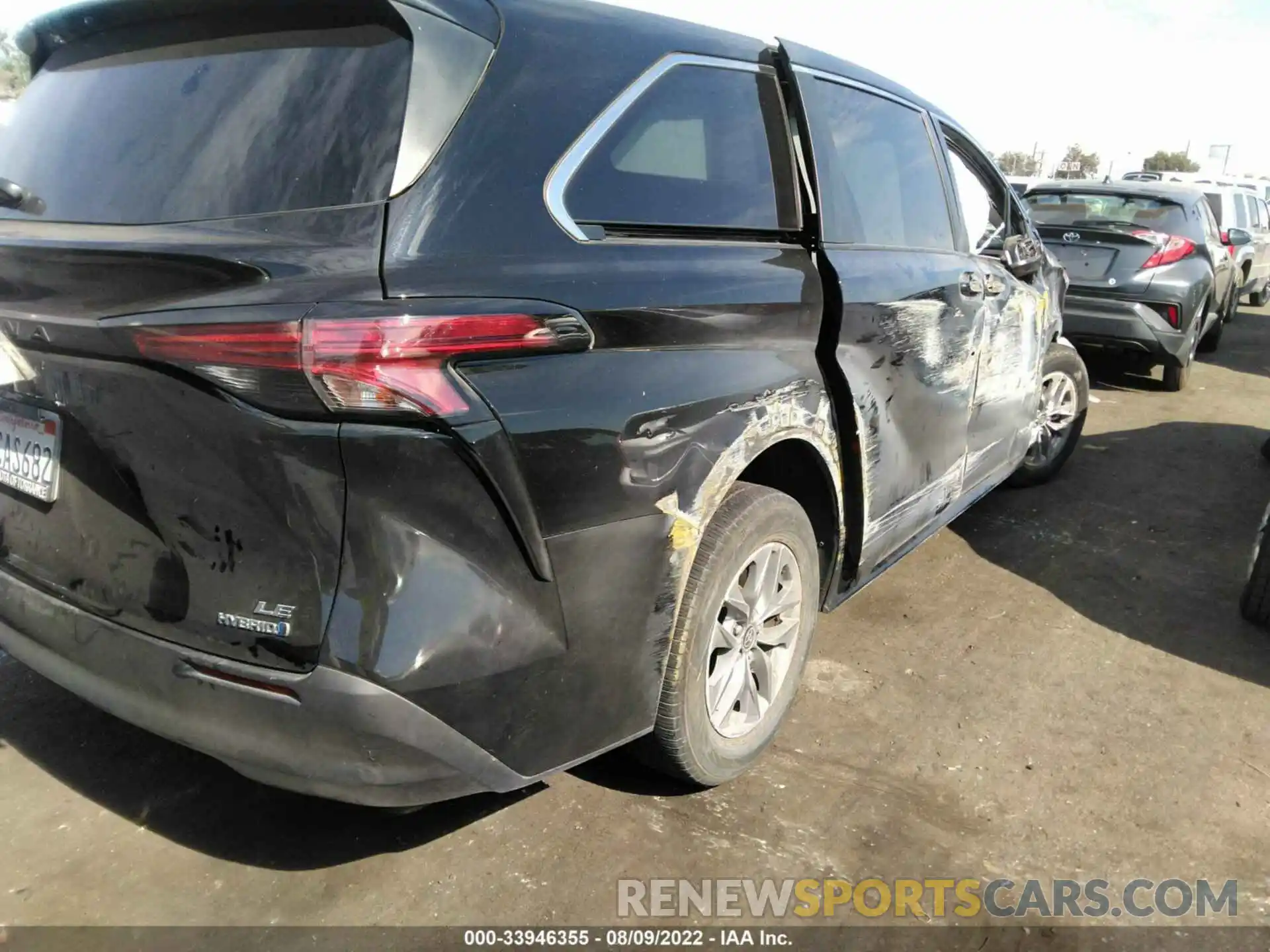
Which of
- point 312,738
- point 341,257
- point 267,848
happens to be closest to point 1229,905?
point 312,738

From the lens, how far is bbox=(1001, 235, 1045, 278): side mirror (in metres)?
3.83

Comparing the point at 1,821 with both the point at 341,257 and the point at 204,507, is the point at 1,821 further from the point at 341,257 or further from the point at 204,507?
the point at 341,257

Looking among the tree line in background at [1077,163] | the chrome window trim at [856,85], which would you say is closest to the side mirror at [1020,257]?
the chrome window trim at [856,85]

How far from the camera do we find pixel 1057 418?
5.06 metres

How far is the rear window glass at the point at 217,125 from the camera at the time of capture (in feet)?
5.63

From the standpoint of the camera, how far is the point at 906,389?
9.51 ft

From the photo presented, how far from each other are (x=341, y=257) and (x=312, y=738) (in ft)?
2.80

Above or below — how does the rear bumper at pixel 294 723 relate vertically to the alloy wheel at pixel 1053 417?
above

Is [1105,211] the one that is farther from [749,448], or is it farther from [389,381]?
[389,381]

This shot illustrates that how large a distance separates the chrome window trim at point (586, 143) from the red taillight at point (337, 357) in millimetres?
347

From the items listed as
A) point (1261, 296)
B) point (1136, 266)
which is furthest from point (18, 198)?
point (1261, 296)

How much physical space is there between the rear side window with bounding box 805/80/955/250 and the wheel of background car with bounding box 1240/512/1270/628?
5.26 feet

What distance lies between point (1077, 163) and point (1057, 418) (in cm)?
7393

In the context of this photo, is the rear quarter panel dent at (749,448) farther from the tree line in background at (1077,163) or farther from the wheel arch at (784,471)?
the tree line in background at (1077,163)
